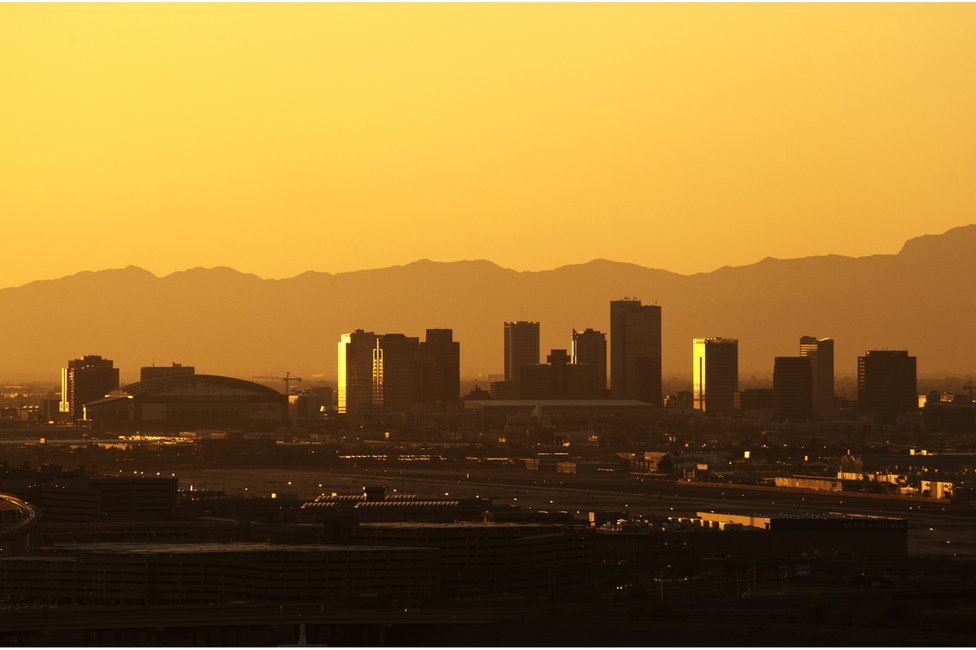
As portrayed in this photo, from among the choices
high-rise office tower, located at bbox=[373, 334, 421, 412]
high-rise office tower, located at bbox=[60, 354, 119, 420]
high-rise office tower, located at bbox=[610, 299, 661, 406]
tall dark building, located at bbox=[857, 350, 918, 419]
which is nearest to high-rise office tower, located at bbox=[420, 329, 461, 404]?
high-rise office tower, located at bbox=[373, 334, 421, 412]

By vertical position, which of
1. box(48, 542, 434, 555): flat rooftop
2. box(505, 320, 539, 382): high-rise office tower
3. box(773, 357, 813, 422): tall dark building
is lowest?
box(48, 542, 434, 555): flat rooftop

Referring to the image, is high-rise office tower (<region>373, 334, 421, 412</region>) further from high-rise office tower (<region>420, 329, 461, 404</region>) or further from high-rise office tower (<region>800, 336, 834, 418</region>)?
high-rise office tower (<region>800, 336, 834, 418</region>)

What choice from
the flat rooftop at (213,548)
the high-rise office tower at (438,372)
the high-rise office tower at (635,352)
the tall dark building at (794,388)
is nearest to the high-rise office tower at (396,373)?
the high-rise office tower at (438,372)

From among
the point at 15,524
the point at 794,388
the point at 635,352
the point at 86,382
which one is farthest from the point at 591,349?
the point at 15,524

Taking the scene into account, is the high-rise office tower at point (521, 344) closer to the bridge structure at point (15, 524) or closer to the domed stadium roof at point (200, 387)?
the domed stadium roof at point (200, 387)

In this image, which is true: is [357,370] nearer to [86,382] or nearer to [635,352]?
[635,352]

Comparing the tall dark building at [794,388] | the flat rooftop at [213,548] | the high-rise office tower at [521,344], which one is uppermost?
the high-rise office tower at [521,344]
